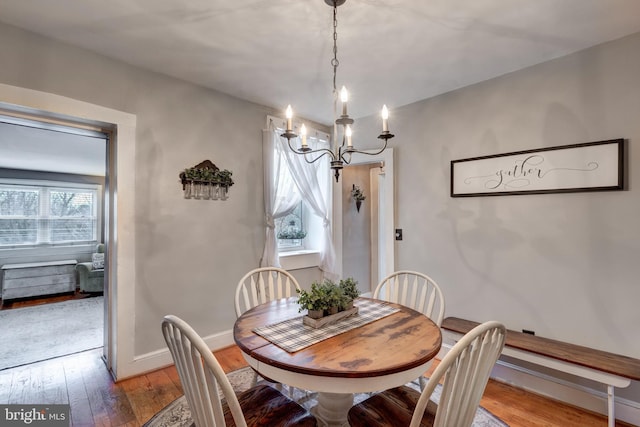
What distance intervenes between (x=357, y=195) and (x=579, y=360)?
2.96 m

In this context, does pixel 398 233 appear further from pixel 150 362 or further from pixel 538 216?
pixel 150 362

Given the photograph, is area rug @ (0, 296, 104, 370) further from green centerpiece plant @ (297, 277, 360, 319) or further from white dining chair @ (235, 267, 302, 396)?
green centerpiece plant @ (297, 277, 360, 319)

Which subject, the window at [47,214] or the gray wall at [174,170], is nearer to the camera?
the gray wall at [174,170]

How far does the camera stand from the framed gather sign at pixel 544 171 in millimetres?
1995

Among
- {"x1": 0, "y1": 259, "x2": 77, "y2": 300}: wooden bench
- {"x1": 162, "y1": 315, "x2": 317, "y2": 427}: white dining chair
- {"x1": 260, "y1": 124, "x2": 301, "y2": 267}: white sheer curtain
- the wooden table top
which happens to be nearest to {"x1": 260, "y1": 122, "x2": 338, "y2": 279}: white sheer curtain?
{"x1": 260, "y1": 124, "x2": 301, "y2": 267}: white sheer curtain

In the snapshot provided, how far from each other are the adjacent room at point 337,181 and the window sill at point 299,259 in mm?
52

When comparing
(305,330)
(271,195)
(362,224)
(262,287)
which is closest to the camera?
(305,330)

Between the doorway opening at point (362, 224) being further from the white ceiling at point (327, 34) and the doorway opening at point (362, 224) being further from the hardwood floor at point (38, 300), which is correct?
the hardwood floor at point (38, 300)

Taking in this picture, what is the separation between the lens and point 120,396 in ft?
6.92

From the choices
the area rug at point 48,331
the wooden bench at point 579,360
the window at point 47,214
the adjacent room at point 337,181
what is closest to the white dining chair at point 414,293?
the adjacent room at point 337,181

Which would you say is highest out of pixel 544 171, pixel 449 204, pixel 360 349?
pixel 544 171

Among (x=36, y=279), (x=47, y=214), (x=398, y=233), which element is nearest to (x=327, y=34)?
(x=398, y=233)

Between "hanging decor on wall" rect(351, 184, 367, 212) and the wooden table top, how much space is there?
2.77m

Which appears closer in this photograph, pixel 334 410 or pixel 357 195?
pixel 334 410
